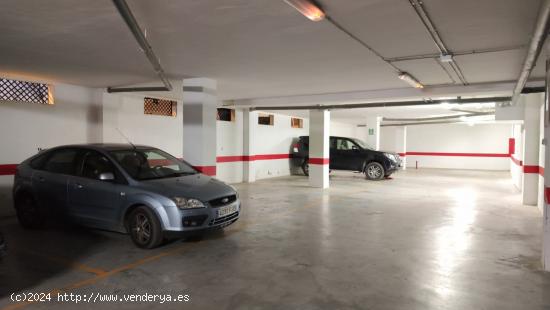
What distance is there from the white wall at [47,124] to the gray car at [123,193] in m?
1.47

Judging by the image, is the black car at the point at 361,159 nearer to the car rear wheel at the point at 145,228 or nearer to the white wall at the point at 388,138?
the white wall at the point at 388,138

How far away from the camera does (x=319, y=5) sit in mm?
3223

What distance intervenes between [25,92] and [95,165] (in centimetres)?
331

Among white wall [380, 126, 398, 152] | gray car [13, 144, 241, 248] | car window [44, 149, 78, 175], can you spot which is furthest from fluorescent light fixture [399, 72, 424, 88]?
white wall [380, 126, 398, 152]

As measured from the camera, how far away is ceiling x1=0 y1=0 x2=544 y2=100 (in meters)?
3.33

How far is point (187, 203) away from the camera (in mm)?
4445

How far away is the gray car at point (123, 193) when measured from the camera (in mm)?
4438

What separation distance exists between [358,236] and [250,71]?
10.3ft

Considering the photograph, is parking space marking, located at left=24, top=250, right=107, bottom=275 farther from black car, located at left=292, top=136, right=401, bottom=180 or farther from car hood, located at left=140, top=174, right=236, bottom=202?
black car, located at left=292, top=136, right=401, bottom=180

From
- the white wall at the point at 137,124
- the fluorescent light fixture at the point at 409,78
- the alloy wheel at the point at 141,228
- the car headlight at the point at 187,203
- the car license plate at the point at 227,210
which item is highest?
the fluorescent light fixture at the point at 409,78

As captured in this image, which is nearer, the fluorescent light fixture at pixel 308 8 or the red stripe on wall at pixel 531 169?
the fluorescent light fixture at pixel 308 8

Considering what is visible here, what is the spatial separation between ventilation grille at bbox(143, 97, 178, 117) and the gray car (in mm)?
3881

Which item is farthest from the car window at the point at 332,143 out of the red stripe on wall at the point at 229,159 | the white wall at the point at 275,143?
the red stripe on wall at the point at 229,159

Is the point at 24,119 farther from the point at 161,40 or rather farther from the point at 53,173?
the point at 161,40
